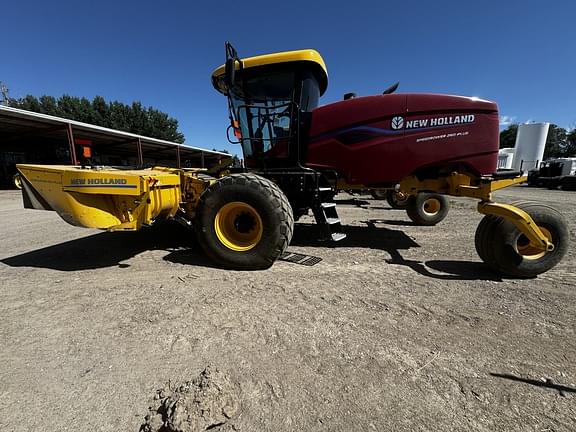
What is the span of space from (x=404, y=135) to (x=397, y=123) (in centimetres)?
19

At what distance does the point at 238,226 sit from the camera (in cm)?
353

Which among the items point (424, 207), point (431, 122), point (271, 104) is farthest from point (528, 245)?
point (271, 104)

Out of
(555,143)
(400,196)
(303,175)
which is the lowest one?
(400,196)

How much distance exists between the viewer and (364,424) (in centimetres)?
134

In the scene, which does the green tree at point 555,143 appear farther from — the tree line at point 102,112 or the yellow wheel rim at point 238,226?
the yellow wheel rim at point 238,226

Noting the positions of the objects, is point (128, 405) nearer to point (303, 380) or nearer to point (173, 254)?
point (303, 380)

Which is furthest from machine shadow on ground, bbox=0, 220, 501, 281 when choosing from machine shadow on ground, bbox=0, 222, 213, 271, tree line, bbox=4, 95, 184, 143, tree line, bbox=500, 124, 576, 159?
tree line, bbox=500, 124, 576, 159

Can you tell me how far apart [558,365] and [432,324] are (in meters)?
0.71

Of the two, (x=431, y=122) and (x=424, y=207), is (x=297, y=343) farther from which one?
(x=424, y=207)

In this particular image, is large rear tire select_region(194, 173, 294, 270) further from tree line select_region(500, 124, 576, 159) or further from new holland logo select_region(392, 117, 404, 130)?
tree line select_region(500, 124, 576, 159)

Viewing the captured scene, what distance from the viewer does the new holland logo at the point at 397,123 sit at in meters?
3.77

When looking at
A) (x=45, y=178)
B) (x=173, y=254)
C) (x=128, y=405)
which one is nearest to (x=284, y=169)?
(x=173, y=254)

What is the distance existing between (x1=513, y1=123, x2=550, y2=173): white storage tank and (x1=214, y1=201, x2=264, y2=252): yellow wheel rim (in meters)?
45.1

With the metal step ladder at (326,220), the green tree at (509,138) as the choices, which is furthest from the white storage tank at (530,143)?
the metal step ladder at (326,220)
